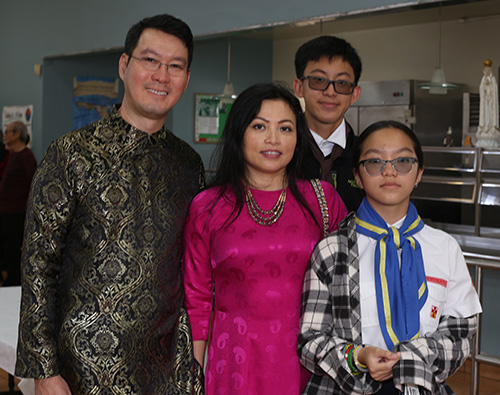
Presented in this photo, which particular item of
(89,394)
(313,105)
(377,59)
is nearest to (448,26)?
(377,59)

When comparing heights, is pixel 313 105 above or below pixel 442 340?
above

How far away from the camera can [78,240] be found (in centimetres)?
185

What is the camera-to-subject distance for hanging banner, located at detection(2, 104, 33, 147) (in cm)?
760

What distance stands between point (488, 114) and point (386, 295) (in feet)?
11.8

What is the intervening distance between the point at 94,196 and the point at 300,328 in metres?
0.66

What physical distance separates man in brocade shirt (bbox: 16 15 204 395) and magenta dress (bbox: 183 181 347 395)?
0.24 feet

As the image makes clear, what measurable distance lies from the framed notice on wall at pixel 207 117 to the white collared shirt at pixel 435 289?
6.54m

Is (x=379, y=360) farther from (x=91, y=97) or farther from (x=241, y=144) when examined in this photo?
(x=91, y=97)

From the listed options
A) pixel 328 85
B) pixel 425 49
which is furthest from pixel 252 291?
pixel 425 49

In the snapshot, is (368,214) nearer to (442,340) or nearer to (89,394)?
(442,340)

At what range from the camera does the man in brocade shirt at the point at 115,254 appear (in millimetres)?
1803

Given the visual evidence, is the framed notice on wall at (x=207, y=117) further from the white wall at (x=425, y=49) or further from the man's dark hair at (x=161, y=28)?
the man's dark hair at (x=161, y=28)

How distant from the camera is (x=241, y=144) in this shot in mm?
1966

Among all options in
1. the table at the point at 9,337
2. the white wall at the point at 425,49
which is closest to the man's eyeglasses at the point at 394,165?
the table at the point at 9,337
